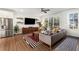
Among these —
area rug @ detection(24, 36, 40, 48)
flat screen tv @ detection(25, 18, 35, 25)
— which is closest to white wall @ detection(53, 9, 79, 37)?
flat screen tv @ detection(25, 18, 35, 25)

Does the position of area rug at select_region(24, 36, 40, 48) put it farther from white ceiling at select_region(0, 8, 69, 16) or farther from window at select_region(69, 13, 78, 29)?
window at select_region(69, 13, 78, 29)

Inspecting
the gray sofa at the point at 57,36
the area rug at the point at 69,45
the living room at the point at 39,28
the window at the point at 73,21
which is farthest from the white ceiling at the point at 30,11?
the area rug at the point at 69,45

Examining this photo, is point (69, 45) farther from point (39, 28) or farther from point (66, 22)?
point (39, 28)

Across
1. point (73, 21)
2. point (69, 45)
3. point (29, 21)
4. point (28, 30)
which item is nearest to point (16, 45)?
point (28, 30)

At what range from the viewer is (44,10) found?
218 cm

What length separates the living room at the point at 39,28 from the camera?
84.0 inches

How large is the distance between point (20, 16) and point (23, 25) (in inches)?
9.6

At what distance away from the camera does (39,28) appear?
2.21 m

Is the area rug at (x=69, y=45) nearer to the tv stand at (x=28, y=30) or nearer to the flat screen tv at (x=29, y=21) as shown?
the tv stand at (x=28, y=30)

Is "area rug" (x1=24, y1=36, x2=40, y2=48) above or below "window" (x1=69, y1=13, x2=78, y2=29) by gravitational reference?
below

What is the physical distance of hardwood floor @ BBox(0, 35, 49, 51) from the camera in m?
2.11
